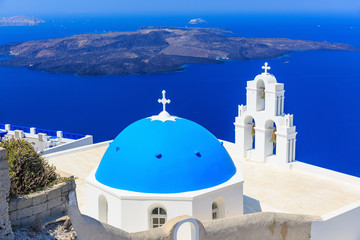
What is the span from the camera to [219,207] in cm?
1262

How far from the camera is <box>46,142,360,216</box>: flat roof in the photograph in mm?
14531

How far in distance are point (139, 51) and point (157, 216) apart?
357ft

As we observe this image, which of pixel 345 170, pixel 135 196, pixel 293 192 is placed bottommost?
pixel 345 170

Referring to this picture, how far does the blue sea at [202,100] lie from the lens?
50.4 meters

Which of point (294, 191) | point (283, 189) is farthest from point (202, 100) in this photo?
point (294, 191)

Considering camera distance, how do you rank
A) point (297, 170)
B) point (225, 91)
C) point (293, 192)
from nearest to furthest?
point (293, 192) < point (297, 170) < point (225, 91)

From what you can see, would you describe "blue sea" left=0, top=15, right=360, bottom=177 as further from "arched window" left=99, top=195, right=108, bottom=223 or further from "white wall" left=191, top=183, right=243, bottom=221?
"arched window" left=99, top=195, right=108, bottom=223

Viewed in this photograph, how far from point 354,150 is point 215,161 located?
123 ft

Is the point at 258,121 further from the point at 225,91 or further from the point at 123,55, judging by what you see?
the point at 123,55

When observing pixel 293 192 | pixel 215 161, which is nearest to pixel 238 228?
pixel 215 161

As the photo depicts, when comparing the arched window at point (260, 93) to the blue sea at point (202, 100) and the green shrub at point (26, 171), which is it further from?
the blue sea at point (202, 100)

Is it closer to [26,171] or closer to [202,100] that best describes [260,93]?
[26,171]

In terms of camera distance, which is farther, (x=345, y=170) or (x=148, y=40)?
(x=148, y=40)

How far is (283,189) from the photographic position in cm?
1583
